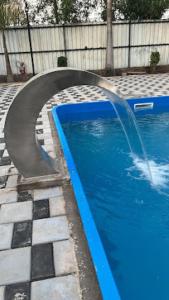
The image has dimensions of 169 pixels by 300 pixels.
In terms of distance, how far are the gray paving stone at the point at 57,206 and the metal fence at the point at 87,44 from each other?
28.3 ft

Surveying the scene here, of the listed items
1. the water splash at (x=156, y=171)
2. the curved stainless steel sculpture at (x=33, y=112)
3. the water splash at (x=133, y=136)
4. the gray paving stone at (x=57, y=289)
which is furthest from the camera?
the water splash at (x=156, y=171)

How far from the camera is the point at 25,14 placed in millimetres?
9398

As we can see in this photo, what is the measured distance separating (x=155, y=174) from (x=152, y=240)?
1.27 m

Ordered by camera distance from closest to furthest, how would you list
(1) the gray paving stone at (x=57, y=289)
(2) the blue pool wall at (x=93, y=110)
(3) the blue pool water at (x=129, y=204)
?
Answer: (1) the gray paving stone at (x=57, y=289)
(3) the blue pool water at (x=129, y=204)
(2) the blue pool wall at (x=93, y=110)

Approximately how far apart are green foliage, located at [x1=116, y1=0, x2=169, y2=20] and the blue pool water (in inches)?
279

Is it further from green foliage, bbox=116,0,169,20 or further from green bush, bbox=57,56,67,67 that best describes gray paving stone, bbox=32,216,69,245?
green foliage, bbox=116,0,169,20

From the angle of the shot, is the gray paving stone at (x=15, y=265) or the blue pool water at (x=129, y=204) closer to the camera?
the gray paving stone at (x=15, y=265)

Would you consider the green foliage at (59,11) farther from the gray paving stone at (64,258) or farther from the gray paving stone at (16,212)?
the gray paving stone at (64,258)

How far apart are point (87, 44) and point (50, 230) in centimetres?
947

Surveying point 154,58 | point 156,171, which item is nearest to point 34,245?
point 156,171

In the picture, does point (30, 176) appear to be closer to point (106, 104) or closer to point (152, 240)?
point (152, 240)

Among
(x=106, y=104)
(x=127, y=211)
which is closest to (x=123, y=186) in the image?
(x=127, y=211)

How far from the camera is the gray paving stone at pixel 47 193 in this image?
2.72 metres

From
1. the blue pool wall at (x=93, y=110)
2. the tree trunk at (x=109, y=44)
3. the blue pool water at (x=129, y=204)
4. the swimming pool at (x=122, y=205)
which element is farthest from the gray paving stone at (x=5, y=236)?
the tree trunk at (x=109, y=44)
